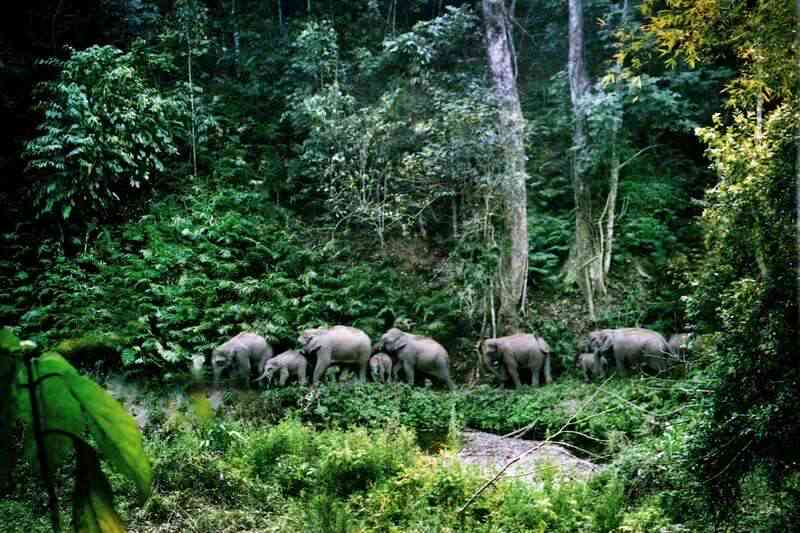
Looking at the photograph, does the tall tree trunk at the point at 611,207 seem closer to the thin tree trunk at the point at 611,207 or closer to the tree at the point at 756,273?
the thin tree trunk at the point at 611,207

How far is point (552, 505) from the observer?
3.98 metres

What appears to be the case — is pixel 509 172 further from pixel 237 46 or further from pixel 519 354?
pixel 237 46

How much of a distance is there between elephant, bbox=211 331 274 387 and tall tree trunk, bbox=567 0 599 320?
15.4 ft

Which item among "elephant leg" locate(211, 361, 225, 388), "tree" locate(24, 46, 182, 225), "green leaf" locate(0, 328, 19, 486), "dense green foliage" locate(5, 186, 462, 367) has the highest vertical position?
"tree" locate(24, 46, 182, 225)

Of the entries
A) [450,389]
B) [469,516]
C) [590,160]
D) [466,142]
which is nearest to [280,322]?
[450,389]

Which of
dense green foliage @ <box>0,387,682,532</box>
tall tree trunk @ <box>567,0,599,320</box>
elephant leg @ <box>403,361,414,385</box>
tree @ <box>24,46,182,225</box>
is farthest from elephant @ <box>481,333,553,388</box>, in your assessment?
tree @ <box>24,46,182,225</box>

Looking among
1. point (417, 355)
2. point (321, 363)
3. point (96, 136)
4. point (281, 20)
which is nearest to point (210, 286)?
point (321, 363)

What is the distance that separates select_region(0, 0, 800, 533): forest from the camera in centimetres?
349

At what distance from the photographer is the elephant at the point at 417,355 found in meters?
7.63

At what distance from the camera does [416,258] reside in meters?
9.79

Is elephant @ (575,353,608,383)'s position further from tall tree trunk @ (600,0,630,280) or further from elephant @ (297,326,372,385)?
elephant @ (297,326,372,385)

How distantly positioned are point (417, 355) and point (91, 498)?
7025 millimetres

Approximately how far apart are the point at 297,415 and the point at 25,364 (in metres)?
5.51

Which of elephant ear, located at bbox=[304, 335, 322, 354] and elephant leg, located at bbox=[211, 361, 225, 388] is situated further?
elephant ear, located at bbox=[304, 335, 322, 354]
